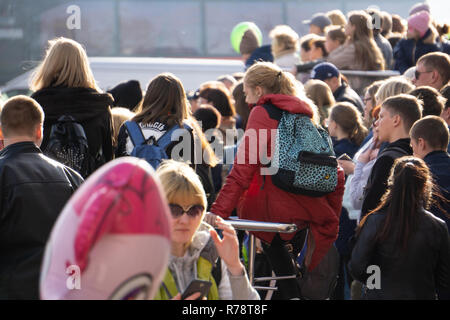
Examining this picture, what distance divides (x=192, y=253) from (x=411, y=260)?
159 centimetres

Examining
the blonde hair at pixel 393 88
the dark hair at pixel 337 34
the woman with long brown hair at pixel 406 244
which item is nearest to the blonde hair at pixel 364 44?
the dark hair at pixel 337 34

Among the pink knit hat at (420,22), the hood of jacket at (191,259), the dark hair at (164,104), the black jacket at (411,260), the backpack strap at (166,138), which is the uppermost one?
the pink knit hat at (420,22)

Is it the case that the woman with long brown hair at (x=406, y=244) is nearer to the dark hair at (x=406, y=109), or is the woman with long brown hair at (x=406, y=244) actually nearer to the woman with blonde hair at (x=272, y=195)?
the woman with blonde hair at (x=272, y=195)

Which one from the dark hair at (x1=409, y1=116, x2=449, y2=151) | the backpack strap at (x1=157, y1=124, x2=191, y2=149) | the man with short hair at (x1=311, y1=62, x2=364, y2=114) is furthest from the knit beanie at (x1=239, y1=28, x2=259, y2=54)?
the dark hair at (x1=409, y1=116, x2=449, y2=151)


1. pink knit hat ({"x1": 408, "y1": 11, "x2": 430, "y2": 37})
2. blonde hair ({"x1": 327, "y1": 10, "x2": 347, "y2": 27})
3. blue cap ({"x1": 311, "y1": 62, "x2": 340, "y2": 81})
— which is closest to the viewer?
blue cap ({"x1": 311, "y1": 62, "x2": 340, "y2": 81})

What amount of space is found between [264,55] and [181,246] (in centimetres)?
714

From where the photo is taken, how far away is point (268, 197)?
504 cm

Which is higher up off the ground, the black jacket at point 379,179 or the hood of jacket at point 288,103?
the hood of jacket at point 288,103

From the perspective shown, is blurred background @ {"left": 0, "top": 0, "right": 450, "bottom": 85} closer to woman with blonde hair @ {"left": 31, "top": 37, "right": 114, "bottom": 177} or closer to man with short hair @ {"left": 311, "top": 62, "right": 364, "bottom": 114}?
man with short hair @ {"left": 311, "top": 62, "right": 364, "bottom": 114}

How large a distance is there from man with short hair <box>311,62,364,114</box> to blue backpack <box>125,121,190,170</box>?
9.61 feet

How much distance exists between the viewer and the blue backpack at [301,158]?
4.90 metres

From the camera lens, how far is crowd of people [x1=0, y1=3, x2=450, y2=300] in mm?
3574

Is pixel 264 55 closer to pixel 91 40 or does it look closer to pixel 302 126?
pixel 302 126

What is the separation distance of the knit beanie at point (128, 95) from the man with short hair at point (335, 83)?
184cm
